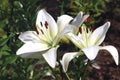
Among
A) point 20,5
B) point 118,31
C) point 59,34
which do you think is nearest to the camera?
point 59,34

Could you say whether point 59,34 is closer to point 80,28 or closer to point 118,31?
point 80,28

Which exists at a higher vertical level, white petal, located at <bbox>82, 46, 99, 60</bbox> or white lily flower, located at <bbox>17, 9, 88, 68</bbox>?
white lily flower, located at <bbox>17, 9, 88, 68</bbox>

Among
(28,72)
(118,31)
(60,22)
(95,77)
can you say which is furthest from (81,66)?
(118,31)

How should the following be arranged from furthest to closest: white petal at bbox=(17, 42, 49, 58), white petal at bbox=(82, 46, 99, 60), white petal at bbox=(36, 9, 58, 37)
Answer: white petal at bbox=(36, 9, 58, 37) < white petal at bbox=(17, 42, 49, 58) < white petal at bbox=(82, 46, 99, 60)

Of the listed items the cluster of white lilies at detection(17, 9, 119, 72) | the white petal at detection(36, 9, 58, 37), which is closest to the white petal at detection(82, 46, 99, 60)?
the cluster of white lilies at detection(17, 9, 119, 72)

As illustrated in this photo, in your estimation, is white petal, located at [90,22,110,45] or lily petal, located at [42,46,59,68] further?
white petal, located at [90,22,110,45]

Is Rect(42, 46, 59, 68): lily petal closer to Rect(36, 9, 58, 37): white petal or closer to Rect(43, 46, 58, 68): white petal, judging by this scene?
Rect(43, 46, 58, 68): white petal

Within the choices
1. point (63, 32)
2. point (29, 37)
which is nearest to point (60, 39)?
point (63, 32)

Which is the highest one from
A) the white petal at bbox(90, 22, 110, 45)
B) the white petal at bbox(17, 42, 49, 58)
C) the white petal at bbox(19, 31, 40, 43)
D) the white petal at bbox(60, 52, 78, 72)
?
the white petal at bbox(19, 31, 40, 43)

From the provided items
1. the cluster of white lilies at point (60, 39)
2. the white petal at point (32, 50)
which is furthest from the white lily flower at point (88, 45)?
the white petal at point (32, 50)

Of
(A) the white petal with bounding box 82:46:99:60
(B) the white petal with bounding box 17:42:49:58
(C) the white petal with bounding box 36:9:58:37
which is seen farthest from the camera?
(C) the white petal with bounding box 36:9:58:37
